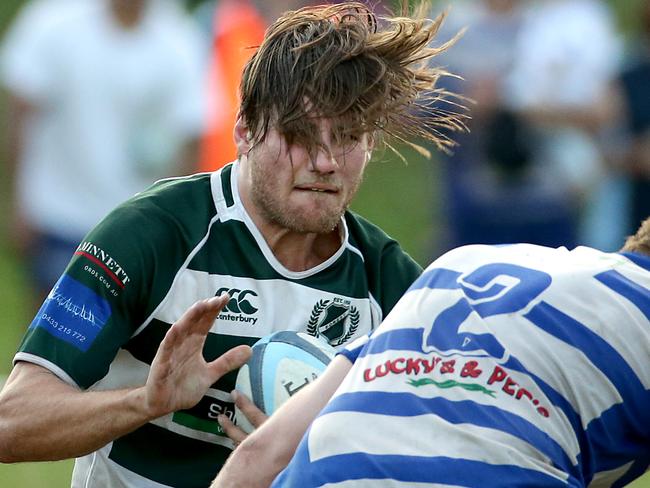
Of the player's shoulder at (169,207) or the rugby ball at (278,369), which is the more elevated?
the player's shoulder at (169,207)

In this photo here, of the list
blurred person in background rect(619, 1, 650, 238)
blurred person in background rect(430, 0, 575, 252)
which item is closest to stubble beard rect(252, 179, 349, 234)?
blurred person in background rect(430, 0, 575, 252)

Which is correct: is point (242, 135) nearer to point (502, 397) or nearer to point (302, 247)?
point (302, 247)

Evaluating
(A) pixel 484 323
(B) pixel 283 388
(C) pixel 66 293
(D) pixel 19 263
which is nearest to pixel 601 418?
(A) pixel 484 323

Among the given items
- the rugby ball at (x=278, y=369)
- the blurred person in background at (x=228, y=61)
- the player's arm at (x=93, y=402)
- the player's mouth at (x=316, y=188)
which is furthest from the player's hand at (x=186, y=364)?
the blurred person in background at (x=228, y=61)

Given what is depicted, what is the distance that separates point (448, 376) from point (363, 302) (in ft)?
3.95

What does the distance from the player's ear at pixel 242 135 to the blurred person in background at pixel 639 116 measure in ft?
17.7

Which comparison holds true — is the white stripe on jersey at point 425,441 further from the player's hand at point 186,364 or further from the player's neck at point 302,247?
the player's neck at point 302,247

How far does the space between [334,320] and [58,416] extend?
89 cm

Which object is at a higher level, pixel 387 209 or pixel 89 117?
pixel 89 117

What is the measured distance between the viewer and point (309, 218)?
4195 millimetres

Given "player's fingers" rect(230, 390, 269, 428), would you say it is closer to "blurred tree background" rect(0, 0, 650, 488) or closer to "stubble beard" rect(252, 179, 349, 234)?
"stubble beard" rect(252, 179, 349, 234)

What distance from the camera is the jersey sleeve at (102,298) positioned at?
4.00 m

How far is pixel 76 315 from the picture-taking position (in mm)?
4016

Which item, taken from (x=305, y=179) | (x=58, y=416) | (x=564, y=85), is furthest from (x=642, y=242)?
(x=564, y=85)
